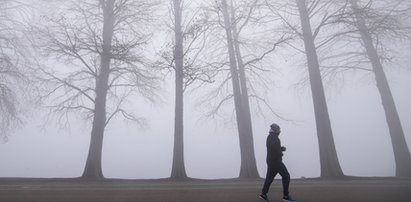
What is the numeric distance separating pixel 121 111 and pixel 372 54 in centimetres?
1448

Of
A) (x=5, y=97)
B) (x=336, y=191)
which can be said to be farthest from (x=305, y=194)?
(x=5, y=97)

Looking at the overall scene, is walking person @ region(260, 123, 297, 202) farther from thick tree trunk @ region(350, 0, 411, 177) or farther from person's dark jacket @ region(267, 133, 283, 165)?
thick tree trunk @ region(350, 0, 411, 177)

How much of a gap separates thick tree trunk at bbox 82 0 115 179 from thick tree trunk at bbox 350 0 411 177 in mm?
13010

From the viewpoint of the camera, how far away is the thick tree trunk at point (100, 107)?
16234 mm

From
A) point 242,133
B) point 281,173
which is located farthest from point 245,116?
point 281,173

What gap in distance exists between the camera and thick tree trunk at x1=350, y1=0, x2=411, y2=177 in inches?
658

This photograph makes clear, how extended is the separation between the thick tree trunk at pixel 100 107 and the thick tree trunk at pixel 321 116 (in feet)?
32.7

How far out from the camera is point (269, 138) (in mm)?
7980

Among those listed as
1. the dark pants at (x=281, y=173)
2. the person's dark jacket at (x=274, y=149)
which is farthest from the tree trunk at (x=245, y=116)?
the person's dark jacket at (x=274, y=149)

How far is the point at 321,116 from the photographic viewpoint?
16.0 m

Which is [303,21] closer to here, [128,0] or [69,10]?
[128,0]

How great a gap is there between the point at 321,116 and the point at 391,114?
462 cm

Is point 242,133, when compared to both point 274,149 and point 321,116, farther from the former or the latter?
point 274,149

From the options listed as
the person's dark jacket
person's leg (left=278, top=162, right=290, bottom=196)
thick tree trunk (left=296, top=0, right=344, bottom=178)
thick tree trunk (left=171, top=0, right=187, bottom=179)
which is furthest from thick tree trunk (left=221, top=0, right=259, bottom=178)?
the person's dark jacket
